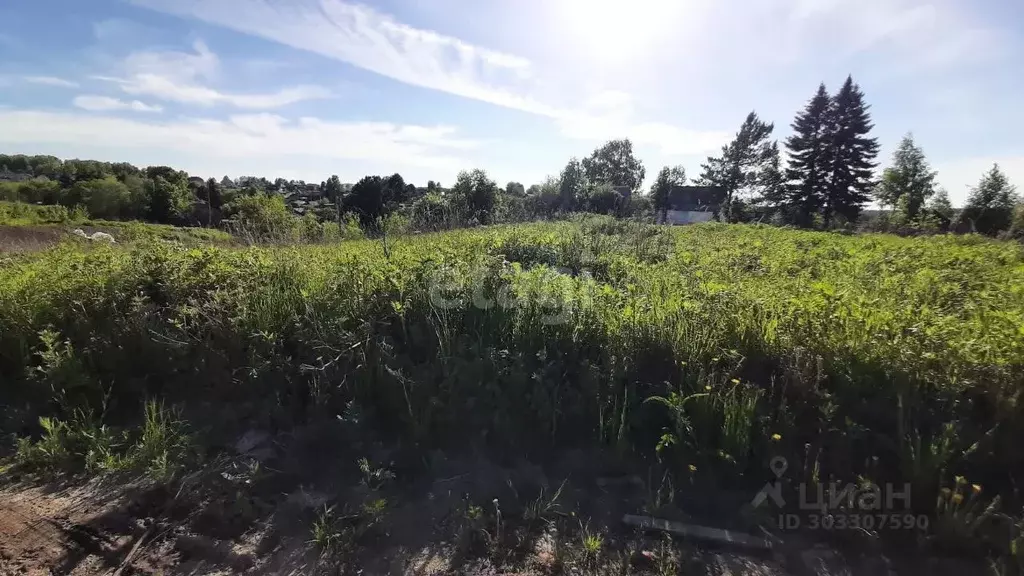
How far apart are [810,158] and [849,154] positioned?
2221 millimetres

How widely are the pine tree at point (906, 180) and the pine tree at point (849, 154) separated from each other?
5.81 feet

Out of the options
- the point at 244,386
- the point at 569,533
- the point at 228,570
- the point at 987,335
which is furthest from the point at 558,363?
the point at 987,335

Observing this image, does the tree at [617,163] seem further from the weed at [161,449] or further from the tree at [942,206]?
the weed at [161,449]

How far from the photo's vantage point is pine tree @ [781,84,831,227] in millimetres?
31703

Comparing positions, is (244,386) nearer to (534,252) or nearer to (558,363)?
(558,363)

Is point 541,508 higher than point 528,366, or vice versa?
point 528,366

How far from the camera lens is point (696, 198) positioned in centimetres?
4606

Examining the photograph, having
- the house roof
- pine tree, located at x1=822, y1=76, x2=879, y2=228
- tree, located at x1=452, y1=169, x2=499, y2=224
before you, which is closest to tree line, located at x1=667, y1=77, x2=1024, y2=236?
pine tree, located at x1=822, y1=76, x2=879, y2=228

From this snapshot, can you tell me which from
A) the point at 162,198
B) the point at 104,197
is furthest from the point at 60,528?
the point at 104,197

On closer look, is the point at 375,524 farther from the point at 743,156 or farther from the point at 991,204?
the point at 743,156

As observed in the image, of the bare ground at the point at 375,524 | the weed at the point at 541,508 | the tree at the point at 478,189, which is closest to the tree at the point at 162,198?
the tree at the point at 478,189

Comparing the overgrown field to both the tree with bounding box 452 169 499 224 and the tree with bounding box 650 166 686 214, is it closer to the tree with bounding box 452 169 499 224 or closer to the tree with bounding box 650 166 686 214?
the tree with bounding box 452 169 499 224

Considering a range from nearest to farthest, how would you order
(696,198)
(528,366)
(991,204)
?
(528,366)
(991,204)
(696,198)

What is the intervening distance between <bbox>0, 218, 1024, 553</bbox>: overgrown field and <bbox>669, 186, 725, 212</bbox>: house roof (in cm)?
4201
